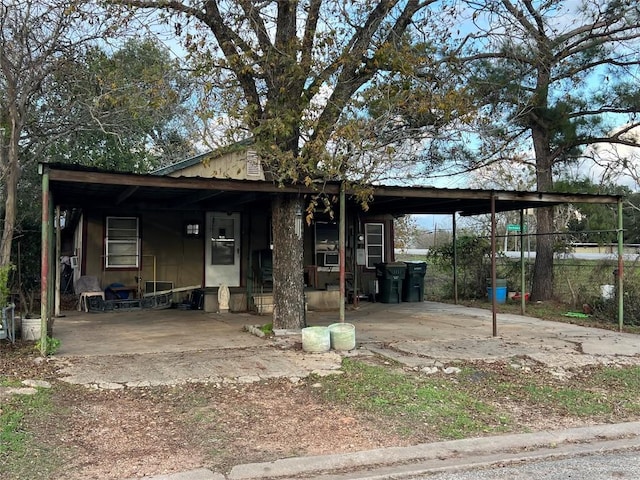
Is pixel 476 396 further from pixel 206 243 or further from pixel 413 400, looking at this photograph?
pixel 206 243

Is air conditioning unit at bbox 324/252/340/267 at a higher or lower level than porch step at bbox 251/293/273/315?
higher

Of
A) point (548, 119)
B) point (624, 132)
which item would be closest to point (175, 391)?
point (548, 119)

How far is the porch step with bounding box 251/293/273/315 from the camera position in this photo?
1127 cm

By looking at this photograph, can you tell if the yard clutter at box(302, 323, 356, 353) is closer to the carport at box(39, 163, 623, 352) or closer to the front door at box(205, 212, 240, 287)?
the carport at box(39, 163, 623, 352)

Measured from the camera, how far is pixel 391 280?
13695 millimetres

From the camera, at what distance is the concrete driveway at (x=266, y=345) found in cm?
629

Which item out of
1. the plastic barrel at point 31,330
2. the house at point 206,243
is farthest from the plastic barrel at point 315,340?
the house at point 206,243

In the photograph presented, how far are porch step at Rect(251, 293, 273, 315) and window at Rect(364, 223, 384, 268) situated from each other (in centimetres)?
380

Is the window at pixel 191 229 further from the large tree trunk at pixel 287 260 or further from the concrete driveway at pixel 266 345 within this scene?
the large tree trunk at pixel 287 260

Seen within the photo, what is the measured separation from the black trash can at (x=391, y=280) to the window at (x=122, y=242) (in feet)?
18.8

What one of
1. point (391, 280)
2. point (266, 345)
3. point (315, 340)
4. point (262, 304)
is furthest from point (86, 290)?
point (391, 280)

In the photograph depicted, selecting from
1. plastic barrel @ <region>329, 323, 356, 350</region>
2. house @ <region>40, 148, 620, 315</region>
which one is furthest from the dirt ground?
house @ <region>40, 148, 620, 315</region>

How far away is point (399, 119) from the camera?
8.59 meters

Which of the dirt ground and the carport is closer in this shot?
the dirt ground
